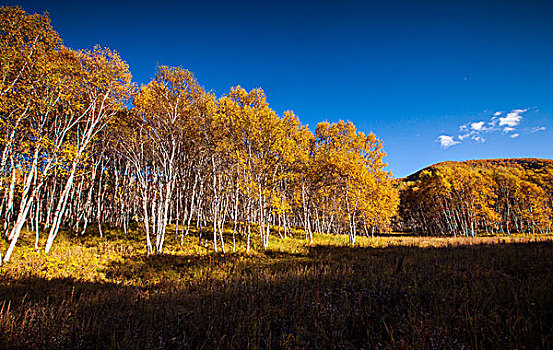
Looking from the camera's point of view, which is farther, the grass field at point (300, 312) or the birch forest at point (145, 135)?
the birch forest at point (145, 135)

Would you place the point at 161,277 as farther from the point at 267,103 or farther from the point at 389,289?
the point at 267,103

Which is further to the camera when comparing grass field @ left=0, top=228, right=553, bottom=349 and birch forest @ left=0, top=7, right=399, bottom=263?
birch forest @ left=0, top=7, right=399, bottom=263

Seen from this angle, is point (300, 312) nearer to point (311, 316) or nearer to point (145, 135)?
point (311, 316)

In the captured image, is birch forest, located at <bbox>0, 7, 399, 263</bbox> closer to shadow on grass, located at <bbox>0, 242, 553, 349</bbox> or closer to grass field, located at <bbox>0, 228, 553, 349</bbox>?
grass field, located at <bbox>0, 228, 553, 349</bbox>

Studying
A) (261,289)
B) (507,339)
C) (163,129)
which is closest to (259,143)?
(163,129)

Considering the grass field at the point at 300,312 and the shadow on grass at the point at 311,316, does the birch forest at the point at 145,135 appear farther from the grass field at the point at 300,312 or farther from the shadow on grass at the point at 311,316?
the shadow on grass at the point at 311,316

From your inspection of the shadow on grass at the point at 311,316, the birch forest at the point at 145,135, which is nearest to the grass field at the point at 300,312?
the shadow on grass at the point at 311,316

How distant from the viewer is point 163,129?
15570 millimetres

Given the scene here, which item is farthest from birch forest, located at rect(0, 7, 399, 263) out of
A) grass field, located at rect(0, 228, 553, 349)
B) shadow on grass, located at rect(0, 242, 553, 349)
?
shadow on grass, located at rect(0, 242, 553, 349)

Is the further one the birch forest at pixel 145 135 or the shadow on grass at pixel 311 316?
the birch forest at pixel 145 135

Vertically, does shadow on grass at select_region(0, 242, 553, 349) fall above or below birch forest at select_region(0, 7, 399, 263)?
below

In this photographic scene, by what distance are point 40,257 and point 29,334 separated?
11.5 metres

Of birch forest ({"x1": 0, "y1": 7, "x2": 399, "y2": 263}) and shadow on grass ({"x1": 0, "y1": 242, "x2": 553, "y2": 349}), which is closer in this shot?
shadow on grass ({"x1": 0, "y1": 242, "x2": 553, "y2": 349})

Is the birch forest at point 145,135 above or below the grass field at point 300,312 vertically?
above
